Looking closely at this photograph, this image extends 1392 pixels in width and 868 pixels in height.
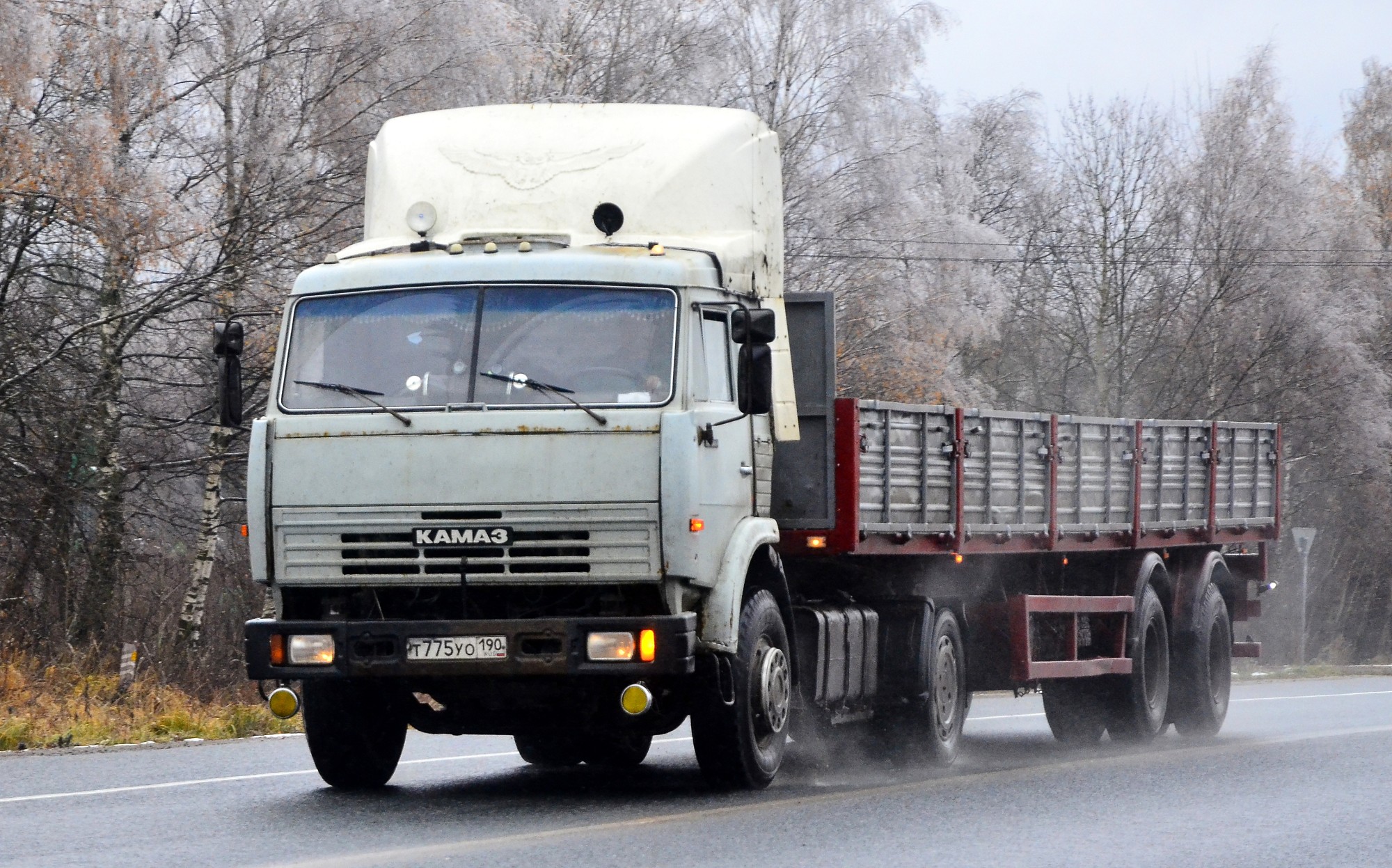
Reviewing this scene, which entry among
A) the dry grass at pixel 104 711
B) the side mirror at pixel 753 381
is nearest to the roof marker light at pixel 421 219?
the side mirror at pixel 753 381

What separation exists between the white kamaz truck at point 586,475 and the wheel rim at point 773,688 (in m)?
0.02

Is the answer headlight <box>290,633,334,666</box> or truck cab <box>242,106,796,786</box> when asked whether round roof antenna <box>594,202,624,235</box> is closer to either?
truck cab <box>242,106,796,786</box>

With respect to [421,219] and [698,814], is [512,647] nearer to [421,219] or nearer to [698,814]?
[698,814]

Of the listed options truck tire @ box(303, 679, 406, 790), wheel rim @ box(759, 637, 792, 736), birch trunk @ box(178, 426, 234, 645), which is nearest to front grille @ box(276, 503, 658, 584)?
truck tire @ box(303, 679, 406, 790)

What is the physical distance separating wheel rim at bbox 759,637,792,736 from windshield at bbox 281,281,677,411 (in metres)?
1.62

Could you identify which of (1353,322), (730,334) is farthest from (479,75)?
(1353,322)

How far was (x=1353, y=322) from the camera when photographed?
39.8 m

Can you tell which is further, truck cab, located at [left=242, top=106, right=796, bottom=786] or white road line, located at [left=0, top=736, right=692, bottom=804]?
white road line, located at [left=0, top=736, right=692, bottom=804]

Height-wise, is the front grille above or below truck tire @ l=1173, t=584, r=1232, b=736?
above

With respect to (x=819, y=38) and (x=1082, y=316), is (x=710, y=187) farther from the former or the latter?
(x=1082, y=316)

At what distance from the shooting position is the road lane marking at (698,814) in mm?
7504

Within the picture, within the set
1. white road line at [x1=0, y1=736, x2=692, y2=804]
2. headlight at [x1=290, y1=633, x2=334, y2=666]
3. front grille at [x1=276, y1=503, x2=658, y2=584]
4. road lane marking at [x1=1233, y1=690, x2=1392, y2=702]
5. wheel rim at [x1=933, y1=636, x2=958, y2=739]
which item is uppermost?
front grille at [x1=276, y1=503, x2=658, y2=584]

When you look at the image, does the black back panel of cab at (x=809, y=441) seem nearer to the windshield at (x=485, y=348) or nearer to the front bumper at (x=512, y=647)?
the windshield at (x=485, y=348)

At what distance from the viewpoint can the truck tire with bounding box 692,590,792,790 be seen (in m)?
9.65
